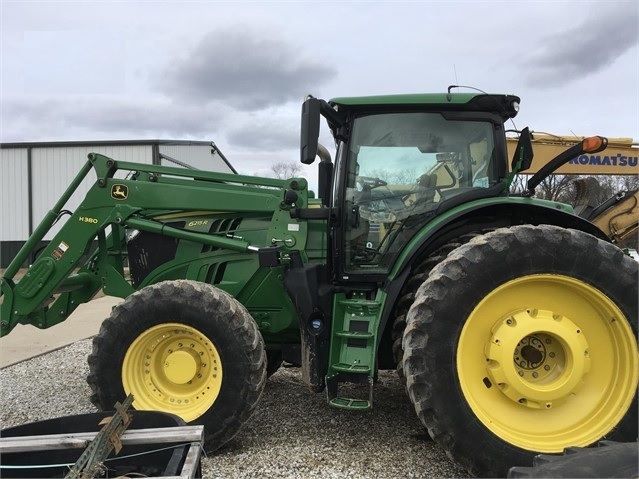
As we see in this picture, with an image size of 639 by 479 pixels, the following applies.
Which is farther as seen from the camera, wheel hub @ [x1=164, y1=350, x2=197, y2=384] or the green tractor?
wheel hub @ [x1=164, y1=350, x2=197, y2=384]

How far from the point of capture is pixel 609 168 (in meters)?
5.17

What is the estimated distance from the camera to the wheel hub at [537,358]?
276 centimetres

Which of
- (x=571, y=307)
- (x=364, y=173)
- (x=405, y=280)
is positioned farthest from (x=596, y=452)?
(x=364, y=173)

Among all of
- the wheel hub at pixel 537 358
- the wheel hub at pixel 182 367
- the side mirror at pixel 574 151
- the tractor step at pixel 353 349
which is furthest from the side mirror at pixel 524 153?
the wheel hub at pixel 182 367

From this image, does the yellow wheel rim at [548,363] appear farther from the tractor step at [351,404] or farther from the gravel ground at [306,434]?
the tractor step at [351,404]

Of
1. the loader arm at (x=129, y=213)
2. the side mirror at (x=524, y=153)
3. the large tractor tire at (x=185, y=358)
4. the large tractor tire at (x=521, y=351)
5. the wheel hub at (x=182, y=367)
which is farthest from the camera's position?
the loader arm at (x=129, y=213)

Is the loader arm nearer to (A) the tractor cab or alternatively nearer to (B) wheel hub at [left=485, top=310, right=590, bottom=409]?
(A) the tractor cab

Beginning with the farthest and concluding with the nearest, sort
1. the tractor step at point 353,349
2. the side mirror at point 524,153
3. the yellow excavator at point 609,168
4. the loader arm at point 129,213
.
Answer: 1. the yellow excavator at point 609,168
2. the loader arm at point 129,213
3. the side mirror at point 524,153
4. the tractor step at point 353,349

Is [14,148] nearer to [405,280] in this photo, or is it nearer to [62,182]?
[62,182]

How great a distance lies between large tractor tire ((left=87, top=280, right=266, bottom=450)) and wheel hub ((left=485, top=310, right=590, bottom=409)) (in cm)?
153

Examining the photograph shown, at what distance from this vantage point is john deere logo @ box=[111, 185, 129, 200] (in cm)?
387

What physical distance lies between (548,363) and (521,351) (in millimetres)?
172

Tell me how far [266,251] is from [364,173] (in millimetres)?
916

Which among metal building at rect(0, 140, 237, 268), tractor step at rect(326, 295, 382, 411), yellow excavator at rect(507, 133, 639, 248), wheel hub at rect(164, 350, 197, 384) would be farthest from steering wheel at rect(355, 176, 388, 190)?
metal building at rect(0, 140, 237, 268)
